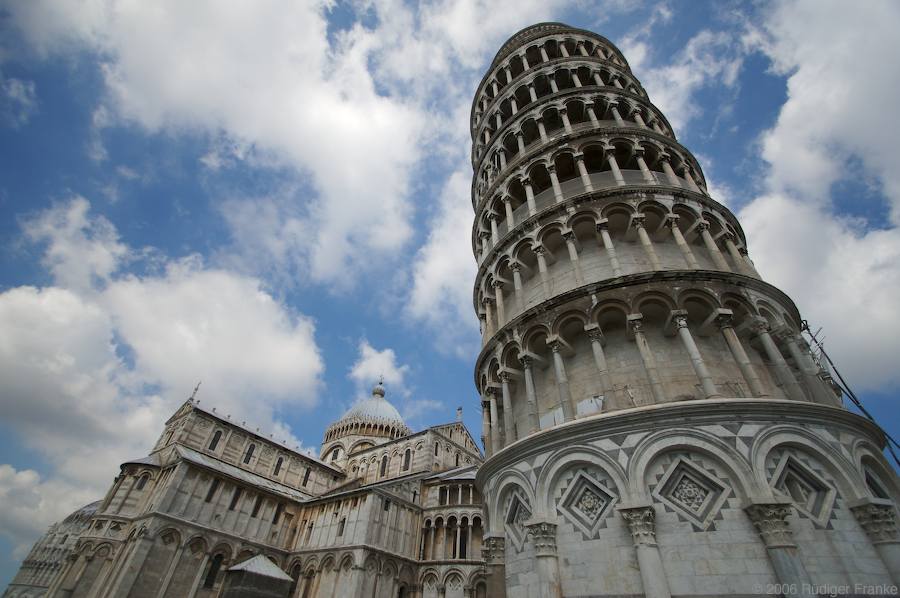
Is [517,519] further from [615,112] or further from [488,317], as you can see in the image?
[615,112]

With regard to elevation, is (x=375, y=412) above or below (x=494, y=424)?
above

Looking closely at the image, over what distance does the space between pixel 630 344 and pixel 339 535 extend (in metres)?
26.9

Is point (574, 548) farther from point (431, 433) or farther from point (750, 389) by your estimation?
point (431, 433)

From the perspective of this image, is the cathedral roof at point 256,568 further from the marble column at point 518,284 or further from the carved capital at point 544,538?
the marble column at point 518,284

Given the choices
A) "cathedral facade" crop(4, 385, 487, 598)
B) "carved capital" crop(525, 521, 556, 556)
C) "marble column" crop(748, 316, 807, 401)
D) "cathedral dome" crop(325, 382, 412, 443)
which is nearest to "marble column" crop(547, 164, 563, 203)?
"marble column" crop(748, 316, 807, 401)

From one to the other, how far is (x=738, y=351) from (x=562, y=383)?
4121 millimetres

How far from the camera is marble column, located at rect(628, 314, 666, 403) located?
31.2 feet

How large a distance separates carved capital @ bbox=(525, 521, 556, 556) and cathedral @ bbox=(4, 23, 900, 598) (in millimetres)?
43

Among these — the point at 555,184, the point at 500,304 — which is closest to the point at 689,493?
the point at 500,304

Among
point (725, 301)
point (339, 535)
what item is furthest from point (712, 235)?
point (339, 535)

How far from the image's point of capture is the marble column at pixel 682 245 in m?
11.9

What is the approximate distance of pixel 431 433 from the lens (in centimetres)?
4100

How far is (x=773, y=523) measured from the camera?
7.35 meters

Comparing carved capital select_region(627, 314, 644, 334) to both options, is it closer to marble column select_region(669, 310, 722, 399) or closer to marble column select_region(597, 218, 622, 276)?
marble column select_region(669, 310, 722, 399)
